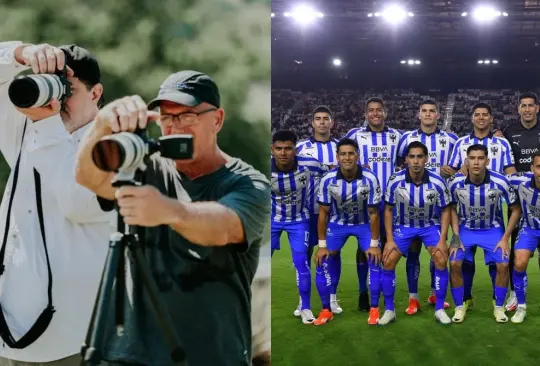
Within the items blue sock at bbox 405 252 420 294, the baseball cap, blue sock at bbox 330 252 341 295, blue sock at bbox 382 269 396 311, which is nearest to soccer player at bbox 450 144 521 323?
blue sock at bbox 405 252 420 294

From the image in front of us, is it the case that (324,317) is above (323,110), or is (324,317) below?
below

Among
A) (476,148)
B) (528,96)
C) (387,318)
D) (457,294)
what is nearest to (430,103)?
(476,148)

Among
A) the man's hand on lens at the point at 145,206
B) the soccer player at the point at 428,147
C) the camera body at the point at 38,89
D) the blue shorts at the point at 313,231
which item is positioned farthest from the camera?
the blue shorts at the point at 313,231

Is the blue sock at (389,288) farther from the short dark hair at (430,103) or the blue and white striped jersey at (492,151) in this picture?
the short dark hair at (430,103)

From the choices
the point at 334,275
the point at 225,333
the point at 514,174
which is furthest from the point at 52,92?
the point at 514,174

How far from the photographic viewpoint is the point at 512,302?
2395mm

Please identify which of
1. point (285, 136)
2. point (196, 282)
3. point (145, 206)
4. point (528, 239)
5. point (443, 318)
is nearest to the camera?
point (145, 206)

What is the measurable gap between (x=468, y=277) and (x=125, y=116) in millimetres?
1616

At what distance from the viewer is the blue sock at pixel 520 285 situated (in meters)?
2.39

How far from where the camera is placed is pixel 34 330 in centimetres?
177

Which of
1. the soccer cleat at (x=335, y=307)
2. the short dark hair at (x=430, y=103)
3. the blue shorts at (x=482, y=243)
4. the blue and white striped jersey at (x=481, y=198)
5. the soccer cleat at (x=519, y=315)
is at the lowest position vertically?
the soccer cleat at (x=519, y=315)

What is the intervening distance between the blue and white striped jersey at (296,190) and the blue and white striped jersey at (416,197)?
12.6 inches

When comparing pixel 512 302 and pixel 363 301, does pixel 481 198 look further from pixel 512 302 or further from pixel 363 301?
pixel 363 301

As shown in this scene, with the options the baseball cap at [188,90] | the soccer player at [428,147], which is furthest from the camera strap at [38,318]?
the soccer player at [428,147]
